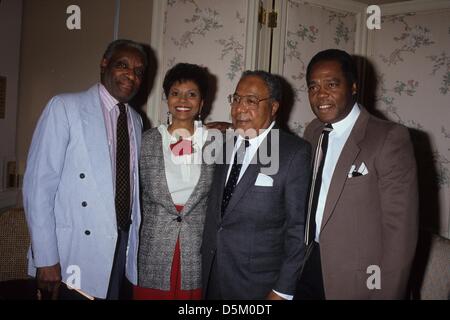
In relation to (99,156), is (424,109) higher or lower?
higher

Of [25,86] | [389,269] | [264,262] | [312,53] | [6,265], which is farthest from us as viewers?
[25,86]

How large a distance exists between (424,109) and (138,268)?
231 cm

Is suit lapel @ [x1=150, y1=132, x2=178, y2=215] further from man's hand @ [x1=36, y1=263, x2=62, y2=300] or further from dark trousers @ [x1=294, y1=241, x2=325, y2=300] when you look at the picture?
dark trousers @ [x1=294, y1=241, x2=325, y2=300]

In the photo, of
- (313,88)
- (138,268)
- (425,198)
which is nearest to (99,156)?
(138,268)

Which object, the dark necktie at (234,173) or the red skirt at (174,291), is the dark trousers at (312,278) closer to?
the dark necktie at (234,173)

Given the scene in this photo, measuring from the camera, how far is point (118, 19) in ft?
8.47

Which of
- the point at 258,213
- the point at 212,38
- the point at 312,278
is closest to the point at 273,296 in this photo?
the point at 312,278

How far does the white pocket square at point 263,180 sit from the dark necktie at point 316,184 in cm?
22

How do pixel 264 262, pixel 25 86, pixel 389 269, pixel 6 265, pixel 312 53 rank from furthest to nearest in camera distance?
pixel 25 86, pixel 312 53, pixel 6 265, pixel 264 262, pixel 389 269

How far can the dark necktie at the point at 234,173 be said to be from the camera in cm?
162

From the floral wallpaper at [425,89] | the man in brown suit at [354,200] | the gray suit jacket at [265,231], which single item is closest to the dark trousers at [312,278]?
the man in brown suit at [354,200]

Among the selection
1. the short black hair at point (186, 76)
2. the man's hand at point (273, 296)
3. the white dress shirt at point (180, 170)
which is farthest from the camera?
the short black hair at point (186, 76)
